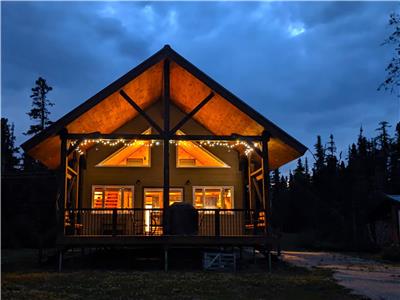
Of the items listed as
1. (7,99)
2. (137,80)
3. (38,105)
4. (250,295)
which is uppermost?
(7,99)

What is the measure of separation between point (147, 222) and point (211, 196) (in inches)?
108

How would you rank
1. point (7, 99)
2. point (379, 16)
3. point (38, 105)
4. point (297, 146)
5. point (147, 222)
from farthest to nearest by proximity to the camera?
point (7, 99)
point (38, 105)
point (147, 222)
point (297, 146)
point (379, 16)

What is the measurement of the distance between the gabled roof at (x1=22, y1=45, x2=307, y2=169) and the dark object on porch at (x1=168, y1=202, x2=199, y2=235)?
366 centimetres

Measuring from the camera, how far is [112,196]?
19406 mm

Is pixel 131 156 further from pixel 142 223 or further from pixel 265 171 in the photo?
pixel 265 171

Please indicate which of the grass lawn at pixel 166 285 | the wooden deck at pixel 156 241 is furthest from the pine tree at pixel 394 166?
the grass lawn at pixel 166 285

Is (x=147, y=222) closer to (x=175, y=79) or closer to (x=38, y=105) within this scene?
(x=175, y=79)

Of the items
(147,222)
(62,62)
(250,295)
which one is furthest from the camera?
(62,62)

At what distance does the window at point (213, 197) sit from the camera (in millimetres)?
19594

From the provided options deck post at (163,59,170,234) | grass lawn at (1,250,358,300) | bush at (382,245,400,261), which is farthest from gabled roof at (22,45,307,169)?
bush at (382,245,400,261)

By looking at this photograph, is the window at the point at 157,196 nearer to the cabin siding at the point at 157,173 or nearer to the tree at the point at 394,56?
the cabin siding at the point at 157,173

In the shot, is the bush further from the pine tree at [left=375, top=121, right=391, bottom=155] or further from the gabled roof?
the pine tree at [left=375, top=121, right=391, bottom=155]

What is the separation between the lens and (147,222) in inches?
742

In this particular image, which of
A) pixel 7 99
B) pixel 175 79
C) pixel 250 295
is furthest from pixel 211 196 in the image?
pixel 7 99
